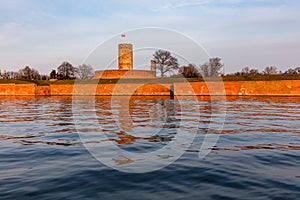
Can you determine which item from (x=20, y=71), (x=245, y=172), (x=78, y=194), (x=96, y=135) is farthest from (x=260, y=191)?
(x=20, y=71)

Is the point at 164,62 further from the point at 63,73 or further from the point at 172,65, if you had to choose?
the point at 63,73

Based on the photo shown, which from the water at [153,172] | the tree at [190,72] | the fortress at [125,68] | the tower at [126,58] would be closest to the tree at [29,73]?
the fortress at [125,68]

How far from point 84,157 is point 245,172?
3.17 meters

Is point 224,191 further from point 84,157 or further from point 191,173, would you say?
point 84,157

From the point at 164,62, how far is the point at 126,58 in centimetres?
1234

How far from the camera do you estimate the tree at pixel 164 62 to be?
68.5m

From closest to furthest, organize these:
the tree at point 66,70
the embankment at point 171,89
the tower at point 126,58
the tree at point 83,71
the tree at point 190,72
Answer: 1. the embankment at point 171,89
2. the tower at point 126,58
3. the tree at point 190,72
4. the tree at point 66,70
5. the tree at point 83,71

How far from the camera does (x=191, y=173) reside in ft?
15.9

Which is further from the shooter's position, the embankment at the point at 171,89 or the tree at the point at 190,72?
the tree at the point at 190,72

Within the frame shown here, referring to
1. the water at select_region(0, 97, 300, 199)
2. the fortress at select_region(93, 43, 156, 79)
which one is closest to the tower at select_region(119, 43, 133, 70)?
the fortress at select_region(93, 43, 156, 79)

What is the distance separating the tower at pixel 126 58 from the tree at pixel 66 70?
24.0 metres

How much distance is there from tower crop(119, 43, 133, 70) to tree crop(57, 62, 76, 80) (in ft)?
78.7

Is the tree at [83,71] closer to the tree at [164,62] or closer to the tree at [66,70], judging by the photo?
the tree at [66,70]

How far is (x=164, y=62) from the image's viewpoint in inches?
2731
